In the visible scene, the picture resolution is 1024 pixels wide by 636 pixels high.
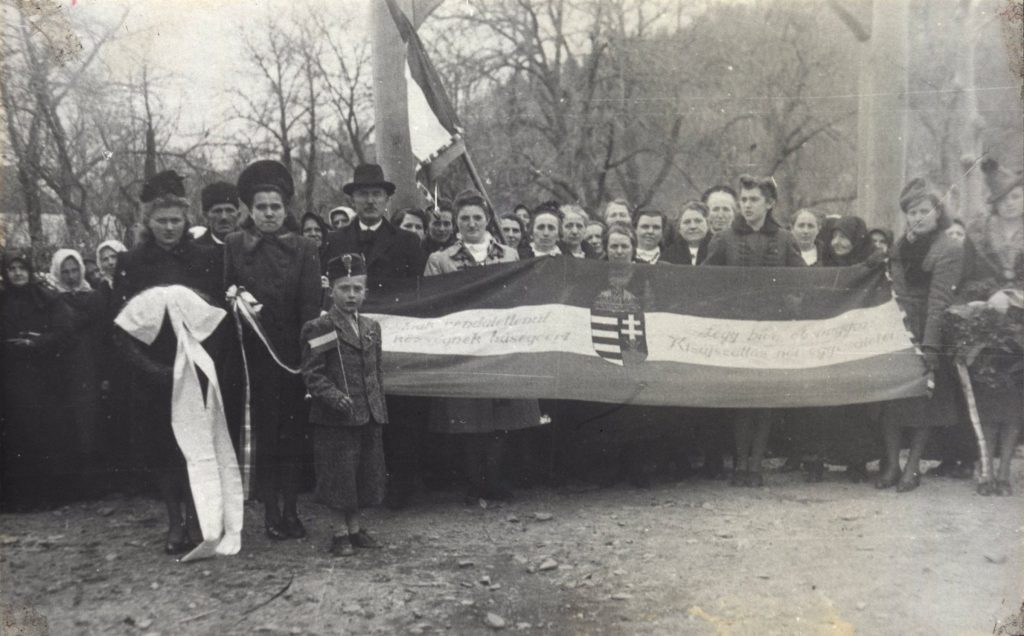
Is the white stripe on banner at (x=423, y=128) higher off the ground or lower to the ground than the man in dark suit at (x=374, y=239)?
higher

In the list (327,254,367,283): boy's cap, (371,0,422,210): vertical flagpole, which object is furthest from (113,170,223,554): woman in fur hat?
(371,0,422,210): vertical flagpole

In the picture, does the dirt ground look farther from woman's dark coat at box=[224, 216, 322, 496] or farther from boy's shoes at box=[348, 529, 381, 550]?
woman's dark coat at box=[224, 216, 322, 496]

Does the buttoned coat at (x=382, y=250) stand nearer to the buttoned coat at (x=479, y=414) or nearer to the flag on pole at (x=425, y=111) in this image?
the buttoned coat at (x=479, y=414)

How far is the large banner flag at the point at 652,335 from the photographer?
192 inches

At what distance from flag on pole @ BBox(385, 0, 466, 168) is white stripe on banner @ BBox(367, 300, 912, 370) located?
149 cm

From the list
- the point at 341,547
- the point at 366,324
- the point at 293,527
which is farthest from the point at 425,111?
the point at 341,547

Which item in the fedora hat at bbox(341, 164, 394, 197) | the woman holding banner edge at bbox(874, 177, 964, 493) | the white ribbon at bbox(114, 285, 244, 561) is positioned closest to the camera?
the white ribbon at bbox(114, 285, 244, 561)

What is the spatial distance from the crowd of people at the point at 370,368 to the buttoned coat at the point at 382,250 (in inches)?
0.5

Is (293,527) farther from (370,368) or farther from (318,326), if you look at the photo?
(318,326)

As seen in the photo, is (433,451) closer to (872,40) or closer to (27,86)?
(27,86)

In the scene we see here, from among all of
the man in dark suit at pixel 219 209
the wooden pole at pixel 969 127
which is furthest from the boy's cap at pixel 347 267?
the wooden pole at pixel 969 127

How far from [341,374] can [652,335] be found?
200cm

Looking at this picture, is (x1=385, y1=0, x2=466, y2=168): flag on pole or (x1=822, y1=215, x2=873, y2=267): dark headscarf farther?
(x1=385, y1=0, x2=466, y2=168): flag on pole

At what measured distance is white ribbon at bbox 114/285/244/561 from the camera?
161 inches
